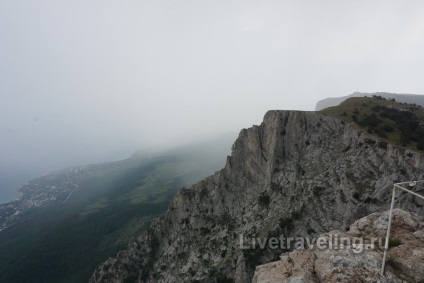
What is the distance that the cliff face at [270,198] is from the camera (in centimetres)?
5597

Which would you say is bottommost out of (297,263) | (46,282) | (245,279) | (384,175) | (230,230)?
(46,282)

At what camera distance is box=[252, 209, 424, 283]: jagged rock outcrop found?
57.9 feet

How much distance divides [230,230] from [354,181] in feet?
117

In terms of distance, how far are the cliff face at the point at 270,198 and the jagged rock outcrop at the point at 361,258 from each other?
29.2 meters

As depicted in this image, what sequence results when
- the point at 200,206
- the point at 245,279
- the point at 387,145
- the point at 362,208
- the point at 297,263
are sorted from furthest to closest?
the point at 200,206
the point at 245,279
the point at 387,145
the point at 362,208
the point at 297,263

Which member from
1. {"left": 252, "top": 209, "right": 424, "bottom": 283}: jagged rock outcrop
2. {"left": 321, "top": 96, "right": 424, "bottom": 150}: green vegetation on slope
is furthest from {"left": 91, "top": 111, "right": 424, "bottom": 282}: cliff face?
{"left": 252, "top": 209, "right": 424, "bottom": 283}: jagged rock outcrop

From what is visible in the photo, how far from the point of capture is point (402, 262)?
18156mm

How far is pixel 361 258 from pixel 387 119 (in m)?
63.7

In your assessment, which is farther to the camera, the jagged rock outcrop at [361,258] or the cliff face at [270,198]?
the cliff face at [270,198]

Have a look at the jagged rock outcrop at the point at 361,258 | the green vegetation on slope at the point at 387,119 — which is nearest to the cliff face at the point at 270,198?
the green vegetation on slope at the point at 387,119

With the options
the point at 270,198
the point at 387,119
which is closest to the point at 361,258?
the point at 270,198

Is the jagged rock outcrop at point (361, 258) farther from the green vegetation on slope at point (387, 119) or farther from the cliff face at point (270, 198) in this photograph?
the green vegetation on slope at point (387, 119)

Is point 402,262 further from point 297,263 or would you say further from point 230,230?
point 230,230

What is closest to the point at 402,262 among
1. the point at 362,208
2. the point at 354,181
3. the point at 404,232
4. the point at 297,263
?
the point at 404,232
